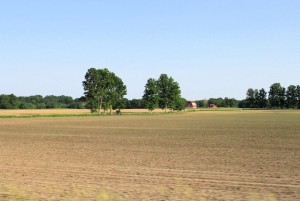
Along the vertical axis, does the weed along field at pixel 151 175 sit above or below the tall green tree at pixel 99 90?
below

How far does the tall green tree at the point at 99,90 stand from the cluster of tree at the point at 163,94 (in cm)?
1532

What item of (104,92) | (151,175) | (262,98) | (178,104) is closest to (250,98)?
(262,98)

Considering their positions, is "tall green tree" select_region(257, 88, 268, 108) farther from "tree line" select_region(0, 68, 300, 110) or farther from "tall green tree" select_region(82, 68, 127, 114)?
"tall green tree" select_region(82, 68, 127, 114)

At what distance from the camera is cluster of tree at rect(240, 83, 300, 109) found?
7180 inches

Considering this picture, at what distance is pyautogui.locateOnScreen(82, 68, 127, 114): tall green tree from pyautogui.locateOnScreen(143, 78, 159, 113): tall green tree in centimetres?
1444

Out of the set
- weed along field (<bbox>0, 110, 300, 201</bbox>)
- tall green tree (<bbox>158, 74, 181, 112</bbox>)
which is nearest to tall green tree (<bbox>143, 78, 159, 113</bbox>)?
tall green tree (<bbox>158, 74, 181, 112</bbox>)

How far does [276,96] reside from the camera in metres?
187

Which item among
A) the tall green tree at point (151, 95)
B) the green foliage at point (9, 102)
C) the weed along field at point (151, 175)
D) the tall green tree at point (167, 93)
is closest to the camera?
the weed along field at point (151, 175)

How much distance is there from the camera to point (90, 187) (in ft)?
34.9

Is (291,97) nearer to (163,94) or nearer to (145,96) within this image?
(163,94)

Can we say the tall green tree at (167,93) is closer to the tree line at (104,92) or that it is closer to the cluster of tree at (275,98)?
the tree line at (104,92)

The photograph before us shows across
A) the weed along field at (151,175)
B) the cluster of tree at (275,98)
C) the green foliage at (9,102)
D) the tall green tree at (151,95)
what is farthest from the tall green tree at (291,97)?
the weed along field at (151,175)

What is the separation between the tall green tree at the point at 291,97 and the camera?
7160 inches

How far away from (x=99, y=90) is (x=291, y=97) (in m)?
111
